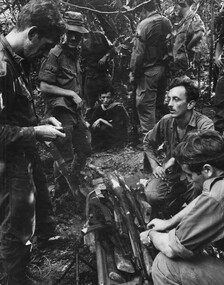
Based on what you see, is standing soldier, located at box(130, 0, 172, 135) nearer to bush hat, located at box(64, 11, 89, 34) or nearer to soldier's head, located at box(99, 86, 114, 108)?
soldier's head, located at box(99, 86, 114, 108)

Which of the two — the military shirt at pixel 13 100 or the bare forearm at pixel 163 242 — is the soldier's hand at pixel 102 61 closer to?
the military shirt at pixel 13 100

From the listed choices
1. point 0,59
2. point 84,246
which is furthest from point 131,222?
point 0,59

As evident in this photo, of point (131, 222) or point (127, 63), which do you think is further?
point (127, 63)

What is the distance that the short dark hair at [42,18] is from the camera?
8.76 ft

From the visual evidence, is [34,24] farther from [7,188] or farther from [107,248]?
[107,248]

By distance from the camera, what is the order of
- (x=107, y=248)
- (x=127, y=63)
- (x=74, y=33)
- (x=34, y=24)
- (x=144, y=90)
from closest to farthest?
(x=34, y=24)
(x=107, y=248)
(x=74, y=33)
(x=144, y=90)
(x=127, y=63)

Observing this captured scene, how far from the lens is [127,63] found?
7.82 meters

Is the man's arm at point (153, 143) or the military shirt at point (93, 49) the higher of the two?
the military shirt at point (93, 49)

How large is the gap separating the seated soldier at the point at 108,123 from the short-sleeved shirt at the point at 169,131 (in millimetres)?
2247

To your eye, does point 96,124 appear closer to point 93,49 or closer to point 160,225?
point 93,49

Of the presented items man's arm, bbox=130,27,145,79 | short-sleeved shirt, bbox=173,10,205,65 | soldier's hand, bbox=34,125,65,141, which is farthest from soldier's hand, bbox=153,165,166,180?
short-sleeved shirt, bbox=173,10,205,65

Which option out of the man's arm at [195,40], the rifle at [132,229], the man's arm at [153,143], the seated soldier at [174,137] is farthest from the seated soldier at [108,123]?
the rifle at [132,229]

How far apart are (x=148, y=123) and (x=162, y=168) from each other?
219cm

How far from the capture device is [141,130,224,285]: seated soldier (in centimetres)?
208
